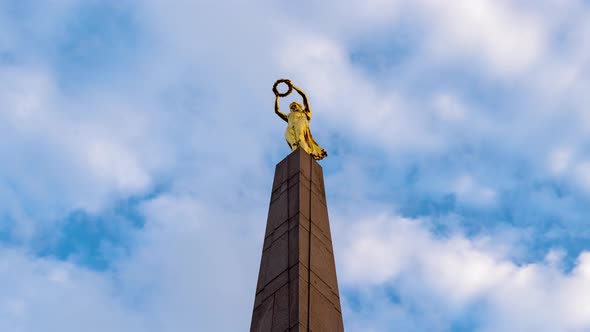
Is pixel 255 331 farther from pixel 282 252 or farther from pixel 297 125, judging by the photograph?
pixel 297 125

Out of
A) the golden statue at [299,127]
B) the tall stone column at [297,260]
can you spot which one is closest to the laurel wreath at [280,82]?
the golden statue at [299,127]

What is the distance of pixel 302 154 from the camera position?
23.9 meters

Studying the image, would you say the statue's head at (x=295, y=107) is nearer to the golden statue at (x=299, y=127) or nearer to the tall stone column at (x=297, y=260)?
the golden statue at (x=299, y=127)

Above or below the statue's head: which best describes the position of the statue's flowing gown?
below

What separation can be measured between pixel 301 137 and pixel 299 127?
16.1 inches

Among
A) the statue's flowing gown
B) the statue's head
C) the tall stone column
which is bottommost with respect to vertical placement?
the tall stone column

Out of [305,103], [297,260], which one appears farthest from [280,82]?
[297,260]

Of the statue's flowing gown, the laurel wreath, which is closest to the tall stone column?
the statue's flowing gown

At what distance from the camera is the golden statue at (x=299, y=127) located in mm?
24781

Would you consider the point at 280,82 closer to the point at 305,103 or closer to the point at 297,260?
the point at 305,103

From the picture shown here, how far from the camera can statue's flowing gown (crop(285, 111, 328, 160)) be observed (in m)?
24.7

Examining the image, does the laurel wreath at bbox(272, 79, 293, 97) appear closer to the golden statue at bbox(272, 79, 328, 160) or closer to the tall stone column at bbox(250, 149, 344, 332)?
the golden statue at bbox(272, 79, 328, 160)

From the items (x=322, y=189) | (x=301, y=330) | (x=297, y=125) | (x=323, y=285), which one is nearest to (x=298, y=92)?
(x=297, y=125)

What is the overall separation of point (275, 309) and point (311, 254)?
2.08 m
